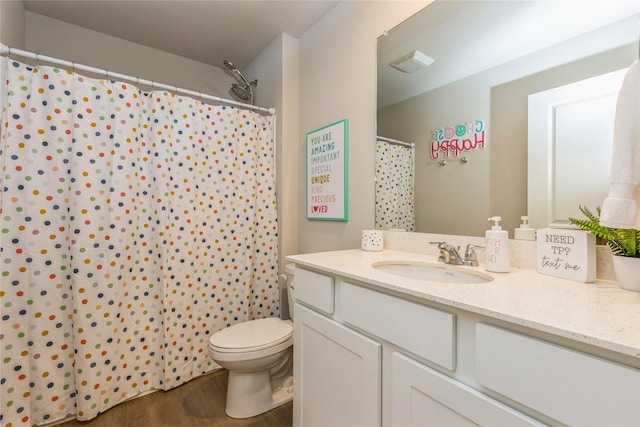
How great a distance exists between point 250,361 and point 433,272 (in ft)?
3.37

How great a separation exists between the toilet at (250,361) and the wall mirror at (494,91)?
2.88ft

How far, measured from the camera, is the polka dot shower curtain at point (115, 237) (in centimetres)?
141

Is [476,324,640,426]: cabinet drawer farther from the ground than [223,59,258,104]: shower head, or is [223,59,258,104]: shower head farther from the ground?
[223,59,258,104]: shower head

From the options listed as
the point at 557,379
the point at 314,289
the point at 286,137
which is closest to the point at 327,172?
the point at 286,137

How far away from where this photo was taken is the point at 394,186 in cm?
153

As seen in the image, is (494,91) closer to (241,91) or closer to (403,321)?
(403,321)

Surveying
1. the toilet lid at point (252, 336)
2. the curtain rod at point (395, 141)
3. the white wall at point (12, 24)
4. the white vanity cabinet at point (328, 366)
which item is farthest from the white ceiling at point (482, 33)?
the white wall at point (12, 24)

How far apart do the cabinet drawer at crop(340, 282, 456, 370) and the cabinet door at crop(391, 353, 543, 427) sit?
0.05m

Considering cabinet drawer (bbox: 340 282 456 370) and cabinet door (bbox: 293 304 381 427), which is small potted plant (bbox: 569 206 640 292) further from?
cabinet door (bbox: 293 304 381 427)

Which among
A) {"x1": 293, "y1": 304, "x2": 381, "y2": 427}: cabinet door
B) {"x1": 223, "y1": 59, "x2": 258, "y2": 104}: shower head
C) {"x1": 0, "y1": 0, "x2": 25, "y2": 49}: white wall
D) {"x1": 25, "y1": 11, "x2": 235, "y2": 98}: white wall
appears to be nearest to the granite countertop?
{"x1": 293, "y1": 304, "x2": 381, "y2": 427}: cabinet door

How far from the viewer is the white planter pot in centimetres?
75

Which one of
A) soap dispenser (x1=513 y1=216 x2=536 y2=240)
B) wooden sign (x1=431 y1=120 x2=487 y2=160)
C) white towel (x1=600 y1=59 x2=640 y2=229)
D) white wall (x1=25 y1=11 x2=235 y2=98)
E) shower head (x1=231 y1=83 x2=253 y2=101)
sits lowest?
soap dispenser (x1=513 y1=216 x2=536 y2=240)

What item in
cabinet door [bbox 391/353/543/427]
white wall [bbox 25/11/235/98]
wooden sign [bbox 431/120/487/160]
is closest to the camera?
cabinet door [bbox 391/353/543/427]

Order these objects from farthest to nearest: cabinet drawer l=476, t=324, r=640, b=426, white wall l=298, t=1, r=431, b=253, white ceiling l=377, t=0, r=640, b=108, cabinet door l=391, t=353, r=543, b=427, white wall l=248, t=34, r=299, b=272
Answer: white wall l=248, t=34, r=299, b=272 < white wall l=298, t=1, r=431, b=253 < white ceiling l=377, t=0, r=640, b=108 < cabinet door l=391, t=353, r=543, b=427 < cabinet drawer l=476, t=324, r=640, b=426
